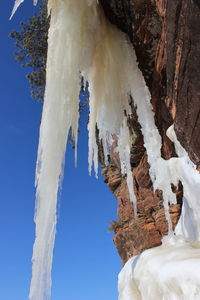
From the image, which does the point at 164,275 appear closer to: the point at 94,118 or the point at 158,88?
the point at 94,118

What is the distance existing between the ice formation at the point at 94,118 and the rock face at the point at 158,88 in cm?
39

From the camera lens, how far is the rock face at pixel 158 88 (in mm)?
4059

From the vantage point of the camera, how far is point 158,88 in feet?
22.2

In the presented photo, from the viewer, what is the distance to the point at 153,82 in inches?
268

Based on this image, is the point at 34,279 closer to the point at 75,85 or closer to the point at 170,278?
the point at 170,278

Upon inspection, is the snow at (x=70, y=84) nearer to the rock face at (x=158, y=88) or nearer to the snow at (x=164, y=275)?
the rock face at (x=158, y=88)

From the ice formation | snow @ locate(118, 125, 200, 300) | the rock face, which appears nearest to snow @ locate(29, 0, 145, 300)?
the ice formation

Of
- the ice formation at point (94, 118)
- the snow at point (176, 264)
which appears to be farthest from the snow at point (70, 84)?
the snow at point (176, 264)

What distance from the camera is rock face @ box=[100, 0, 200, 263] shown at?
4059mm

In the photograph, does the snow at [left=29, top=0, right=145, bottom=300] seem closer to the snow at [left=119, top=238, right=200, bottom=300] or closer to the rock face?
the rock face

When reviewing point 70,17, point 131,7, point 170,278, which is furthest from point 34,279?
point 131,7

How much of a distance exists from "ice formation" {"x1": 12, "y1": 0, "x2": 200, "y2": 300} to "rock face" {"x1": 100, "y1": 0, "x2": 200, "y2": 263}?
1.27 ft

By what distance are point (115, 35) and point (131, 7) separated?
1.76 feet

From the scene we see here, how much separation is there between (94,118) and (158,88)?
1.62m
